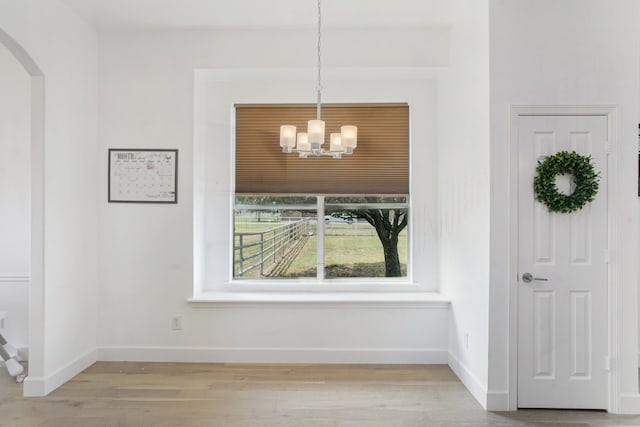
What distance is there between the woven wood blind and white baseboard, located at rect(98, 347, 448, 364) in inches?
62.3

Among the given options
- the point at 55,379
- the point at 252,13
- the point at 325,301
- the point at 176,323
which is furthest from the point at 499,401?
the point at 252,13

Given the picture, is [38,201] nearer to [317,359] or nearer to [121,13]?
[121,13]

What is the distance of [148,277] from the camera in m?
3.54

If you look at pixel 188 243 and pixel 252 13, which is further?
pixel 188 243

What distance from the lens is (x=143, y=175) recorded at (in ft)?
11.6

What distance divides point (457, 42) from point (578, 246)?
1962mm

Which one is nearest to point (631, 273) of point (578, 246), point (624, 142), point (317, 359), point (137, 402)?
point (578, 246)

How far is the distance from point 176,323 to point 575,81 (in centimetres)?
384

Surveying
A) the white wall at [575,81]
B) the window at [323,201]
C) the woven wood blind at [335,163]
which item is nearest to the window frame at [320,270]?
the window at [323,201]

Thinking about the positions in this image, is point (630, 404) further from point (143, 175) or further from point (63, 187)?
point (63, 187)

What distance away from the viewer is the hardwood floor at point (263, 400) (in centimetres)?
255

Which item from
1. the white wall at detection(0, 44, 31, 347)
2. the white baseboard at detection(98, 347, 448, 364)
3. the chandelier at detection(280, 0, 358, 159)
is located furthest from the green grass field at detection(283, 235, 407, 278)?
the white wall at detection(0, 44, 31, 347)

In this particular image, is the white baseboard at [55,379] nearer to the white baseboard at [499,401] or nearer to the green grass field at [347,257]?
the green grass field at [347,257]

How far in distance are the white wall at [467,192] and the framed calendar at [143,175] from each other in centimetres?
261
